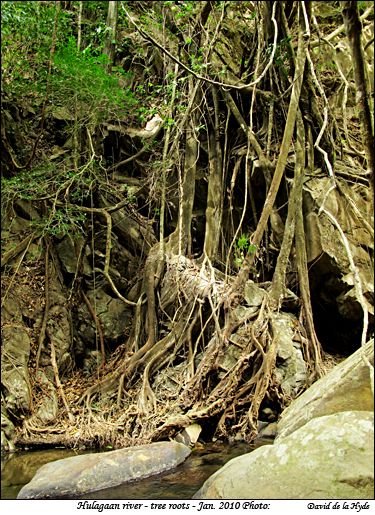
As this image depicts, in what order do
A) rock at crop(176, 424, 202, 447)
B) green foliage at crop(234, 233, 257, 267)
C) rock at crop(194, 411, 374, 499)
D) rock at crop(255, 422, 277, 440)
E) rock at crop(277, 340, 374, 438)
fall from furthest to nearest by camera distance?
green foliage at crop(234, 233, 257, 267) < rock at crop(255, 422, 277, 440) < rock at crop(176, 424, 202, 447) < rock at crop(277, 340, 374, 438) < rock at crop(194, 411, 374, 499)

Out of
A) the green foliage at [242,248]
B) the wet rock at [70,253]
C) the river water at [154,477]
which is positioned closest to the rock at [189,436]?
the river water at [154,477]

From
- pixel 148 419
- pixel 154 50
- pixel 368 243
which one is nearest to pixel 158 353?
pixel 148 419

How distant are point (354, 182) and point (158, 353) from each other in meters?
3.32

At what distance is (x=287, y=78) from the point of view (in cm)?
594

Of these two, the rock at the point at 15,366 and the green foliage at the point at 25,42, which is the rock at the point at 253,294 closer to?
the rock at the point at 15,366

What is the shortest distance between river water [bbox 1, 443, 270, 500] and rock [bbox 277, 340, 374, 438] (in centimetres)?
69

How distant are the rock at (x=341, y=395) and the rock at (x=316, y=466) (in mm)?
231

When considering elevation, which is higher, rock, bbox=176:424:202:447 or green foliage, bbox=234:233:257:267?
green foliage, bbox=234:233:257:267

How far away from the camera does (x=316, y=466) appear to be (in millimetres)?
2205

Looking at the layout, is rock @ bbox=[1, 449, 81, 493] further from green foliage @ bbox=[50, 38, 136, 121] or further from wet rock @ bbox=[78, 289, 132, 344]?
green foliage @ bbox=[50, 38, 136, 121]

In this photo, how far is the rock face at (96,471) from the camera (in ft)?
9.58

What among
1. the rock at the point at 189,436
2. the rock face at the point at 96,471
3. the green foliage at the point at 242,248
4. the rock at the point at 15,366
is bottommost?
the rock at the point at 189,436

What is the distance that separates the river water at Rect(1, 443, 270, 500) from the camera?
296cm

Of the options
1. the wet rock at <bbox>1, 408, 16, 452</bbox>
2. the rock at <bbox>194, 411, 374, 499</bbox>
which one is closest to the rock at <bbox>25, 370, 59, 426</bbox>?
the wet rock at <bbox>1, 408, 16, 452</bbox>
